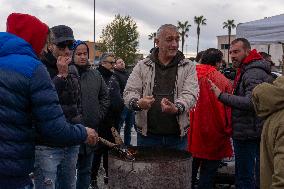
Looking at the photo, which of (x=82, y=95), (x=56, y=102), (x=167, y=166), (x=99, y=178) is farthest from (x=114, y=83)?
(x=56, y=102)

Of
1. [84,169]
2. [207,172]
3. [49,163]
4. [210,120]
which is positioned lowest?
[207,172]

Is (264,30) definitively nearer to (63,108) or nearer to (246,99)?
(246,99)

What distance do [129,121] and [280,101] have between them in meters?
6.35

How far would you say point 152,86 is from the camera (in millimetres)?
4133

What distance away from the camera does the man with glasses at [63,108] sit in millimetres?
3895

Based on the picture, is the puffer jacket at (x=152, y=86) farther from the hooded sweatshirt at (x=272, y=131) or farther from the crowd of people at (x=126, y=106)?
the hooded sweatshirt at (x=272, y=131)

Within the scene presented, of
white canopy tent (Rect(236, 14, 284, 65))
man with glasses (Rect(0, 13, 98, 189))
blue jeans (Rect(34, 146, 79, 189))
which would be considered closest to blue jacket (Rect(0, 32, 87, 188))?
man with glasses (Rect(0, 13, 98, 189))

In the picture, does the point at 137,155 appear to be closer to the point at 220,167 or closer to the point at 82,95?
the point at 82,95

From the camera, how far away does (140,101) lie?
12.3 feet

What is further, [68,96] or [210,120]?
[210,120]

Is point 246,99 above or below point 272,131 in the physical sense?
above

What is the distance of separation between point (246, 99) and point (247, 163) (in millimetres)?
850

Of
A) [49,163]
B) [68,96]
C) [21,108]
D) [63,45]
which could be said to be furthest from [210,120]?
[21,108]

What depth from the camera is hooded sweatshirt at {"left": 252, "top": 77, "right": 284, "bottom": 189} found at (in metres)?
2.42
